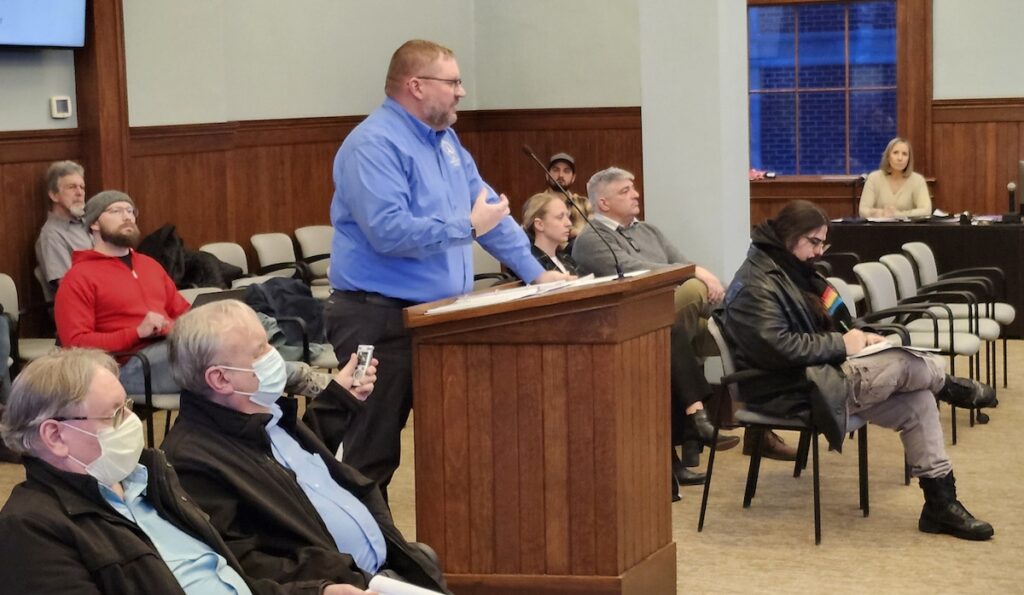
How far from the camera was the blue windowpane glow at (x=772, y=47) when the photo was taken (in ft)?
39.7

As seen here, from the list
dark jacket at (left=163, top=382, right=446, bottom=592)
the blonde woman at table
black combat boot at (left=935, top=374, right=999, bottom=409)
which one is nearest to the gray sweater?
black combat boot at (left=935, top=374, right=999, bottom=409)

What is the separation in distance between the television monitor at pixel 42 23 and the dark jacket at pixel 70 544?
5236 millimetres

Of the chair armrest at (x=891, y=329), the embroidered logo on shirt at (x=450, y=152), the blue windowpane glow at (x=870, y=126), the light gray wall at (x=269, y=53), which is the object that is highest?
the light gray wall at (x=269, y=53)

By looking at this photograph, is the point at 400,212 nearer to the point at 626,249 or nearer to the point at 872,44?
the point at 626,249

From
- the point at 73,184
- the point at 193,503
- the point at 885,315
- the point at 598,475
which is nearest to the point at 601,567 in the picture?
the point at 598,475

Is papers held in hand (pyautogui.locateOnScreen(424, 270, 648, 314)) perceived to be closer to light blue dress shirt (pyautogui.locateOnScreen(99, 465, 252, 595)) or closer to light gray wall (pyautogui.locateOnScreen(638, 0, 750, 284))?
light blue dress shirt (pyautogui.locateOnScreen(99, 465, 252, 595))

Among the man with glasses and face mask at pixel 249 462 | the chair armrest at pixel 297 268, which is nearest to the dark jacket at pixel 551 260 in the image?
the chair armrest at pixel 297 268

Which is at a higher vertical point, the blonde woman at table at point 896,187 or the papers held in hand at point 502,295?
the blonde woman at table at point 896,187

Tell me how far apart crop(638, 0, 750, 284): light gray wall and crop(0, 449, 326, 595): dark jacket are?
177 inches

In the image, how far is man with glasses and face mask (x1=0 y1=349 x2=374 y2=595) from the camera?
2311mm

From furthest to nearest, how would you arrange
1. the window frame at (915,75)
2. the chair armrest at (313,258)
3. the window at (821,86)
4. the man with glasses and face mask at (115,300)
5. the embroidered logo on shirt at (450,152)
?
the window at (821,86) → the window frame at (915,75) → the chair armrest at (313,258) → the man with glasses and face mask at (115,300) → the embroidered logo on shirt at (450,152)

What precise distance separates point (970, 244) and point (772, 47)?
12.4 ft

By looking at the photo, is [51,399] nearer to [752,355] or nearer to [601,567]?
[601,567]

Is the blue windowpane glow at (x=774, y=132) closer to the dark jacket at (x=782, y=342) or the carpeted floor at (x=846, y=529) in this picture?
the carpeted floor at (x=846, y=529)
